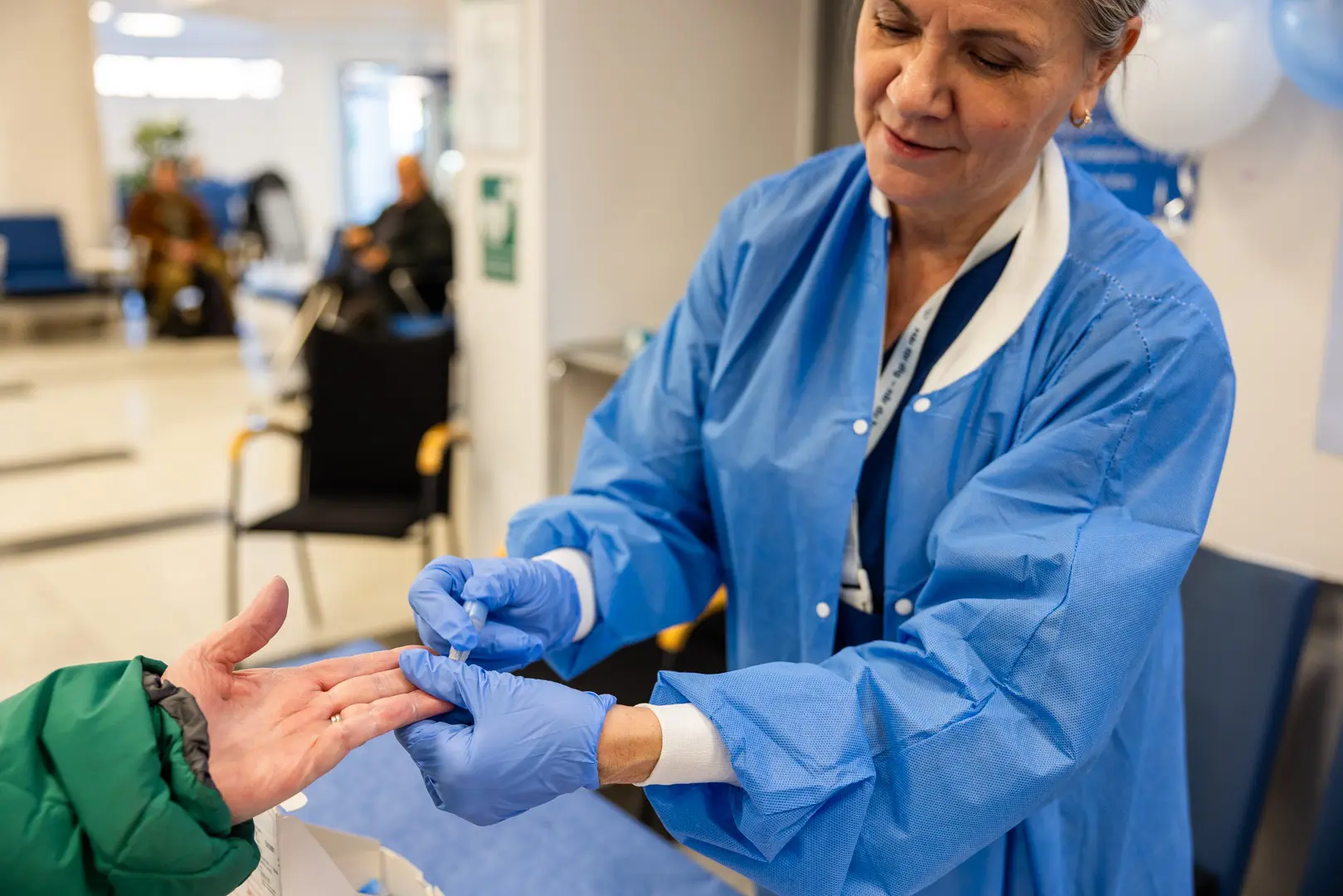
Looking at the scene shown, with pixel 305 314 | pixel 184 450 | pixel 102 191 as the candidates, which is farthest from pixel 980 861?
pixel 102 191

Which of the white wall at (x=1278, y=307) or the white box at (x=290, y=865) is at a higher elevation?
the white wall at (x=1278, y=307)

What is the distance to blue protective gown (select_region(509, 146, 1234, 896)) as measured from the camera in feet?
2.96

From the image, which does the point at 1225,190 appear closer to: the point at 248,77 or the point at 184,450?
the point at 184,450

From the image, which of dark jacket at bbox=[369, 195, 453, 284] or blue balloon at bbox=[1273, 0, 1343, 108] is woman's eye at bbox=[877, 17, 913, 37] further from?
dark jacket at bbox=[369, 195, 453, 284]

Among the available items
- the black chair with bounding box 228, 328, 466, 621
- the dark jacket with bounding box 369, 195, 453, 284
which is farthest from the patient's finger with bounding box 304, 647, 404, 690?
the dark jacket with bounding box 369, 195, 453, 284

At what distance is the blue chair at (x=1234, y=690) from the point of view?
1.71m

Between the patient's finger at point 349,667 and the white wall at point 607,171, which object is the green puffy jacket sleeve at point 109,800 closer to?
the patient's finger at point 349,667

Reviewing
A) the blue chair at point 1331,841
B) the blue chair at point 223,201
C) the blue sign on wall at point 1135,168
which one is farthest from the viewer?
the blue chair at point 223,201

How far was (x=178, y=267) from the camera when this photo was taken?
26.0 ft

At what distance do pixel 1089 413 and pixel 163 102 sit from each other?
1445 centimetres

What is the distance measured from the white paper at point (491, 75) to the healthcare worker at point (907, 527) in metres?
1.96

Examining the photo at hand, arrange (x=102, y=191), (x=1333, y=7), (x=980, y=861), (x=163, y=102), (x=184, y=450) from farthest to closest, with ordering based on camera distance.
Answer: (x=163, y=102) < (x=102, y=191) < (x=184, y=450) < (x=1333, y=7) < (x=980, y=861)

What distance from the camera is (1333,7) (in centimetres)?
152

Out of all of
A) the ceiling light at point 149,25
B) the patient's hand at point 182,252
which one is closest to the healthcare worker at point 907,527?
the patient's hand at point 182,252
